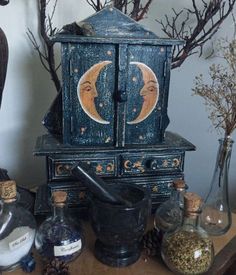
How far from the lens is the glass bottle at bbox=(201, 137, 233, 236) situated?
2.65ft

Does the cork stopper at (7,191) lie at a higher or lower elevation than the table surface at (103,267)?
higher

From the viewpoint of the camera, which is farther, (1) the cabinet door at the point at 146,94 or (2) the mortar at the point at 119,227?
(1) the cabinet door at the point at 146,94

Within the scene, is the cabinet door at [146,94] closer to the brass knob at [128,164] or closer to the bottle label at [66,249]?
the brass knob at [128,164]

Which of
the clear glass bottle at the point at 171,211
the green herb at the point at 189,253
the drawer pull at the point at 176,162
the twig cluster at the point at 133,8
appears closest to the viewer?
the green herb at the point at 189,253

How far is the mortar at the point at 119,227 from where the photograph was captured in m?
0.64

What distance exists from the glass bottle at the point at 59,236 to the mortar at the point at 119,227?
48 mm

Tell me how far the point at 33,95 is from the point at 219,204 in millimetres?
702

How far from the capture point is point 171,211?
0.78 metres

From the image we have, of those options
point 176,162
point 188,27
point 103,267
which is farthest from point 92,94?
point 188,27

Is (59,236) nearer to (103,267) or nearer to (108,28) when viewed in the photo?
(103,267)

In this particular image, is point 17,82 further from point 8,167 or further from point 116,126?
point 116,126

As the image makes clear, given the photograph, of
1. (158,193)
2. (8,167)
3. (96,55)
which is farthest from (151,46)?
(8,167)

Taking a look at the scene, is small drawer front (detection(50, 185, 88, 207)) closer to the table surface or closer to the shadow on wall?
the table surface

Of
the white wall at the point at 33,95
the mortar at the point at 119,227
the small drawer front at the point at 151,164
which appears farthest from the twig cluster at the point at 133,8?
the mortar at the point at 119,227
